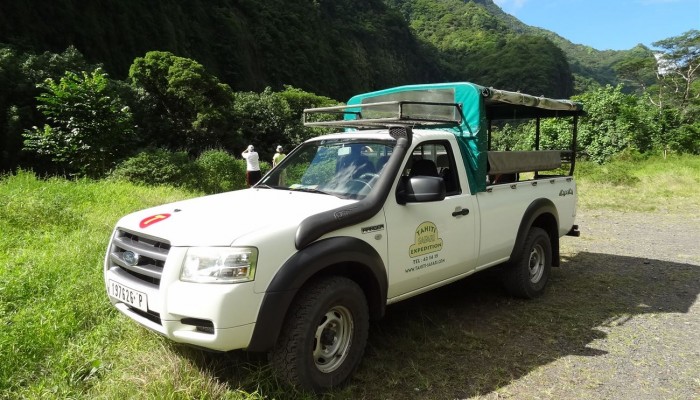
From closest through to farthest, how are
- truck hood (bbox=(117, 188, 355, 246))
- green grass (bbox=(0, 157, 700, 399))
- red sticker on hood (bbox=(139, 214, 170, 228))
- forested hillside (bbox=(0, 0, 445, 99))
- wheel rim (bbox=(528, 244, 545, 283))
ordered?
1. truck hood (bbox=(117, 188, 355, 246))
2. green grass (bbox=(0, 157, 700, 399))
3. red sticker on hood (bbox=(139, 214, 170, 228))
4. wheel rim (bbox=(528, 244, 545, 283))
5. forested hillside (bbox=(0, 0, 445, 99))

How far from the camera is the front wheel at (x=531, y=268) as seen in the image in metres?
4.95

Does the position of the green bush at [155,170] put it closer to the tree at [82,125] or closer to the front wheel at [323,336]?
the tree at [82,125]

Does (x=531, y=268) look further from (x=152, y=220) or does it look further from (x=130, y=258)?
(x=130, y=258)

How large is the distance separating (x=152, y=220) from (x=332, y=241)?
1.27 meters

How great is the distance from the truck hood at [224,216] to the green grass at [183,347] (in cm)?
91

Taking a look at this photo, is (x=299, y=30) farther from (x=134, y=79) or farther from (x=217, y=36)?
(x=134, y=79)

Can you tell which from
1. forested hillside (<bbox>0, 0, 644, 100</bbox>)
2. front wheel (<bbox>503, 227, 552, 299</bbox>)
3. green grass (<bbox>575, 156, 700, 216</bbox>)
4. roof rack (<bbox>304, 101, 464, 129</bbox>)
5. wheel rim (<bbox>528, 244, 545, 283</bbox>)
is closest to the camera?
roof rack (<bbox>304, 101, 464, 129</bbox>)

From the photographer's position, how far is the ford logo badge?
3.02 metres

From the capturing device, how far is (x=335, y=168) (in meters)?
3.87

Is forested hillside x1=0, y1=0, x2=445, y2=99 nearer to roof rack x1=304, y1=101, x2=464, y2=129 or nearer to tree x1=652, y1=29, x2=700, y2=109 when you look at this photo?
roof rack x1=304, y1=101, x2=464, y2=129

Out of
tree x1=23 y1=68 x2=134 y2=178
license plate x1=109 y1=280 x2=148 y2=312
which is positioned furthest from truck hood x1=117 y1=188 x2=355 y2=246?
tree x1=23 y1=68 x2=134 y2=178

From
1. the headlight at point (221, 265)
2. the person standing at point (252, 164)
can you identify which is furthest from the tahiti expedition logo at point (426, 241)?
the person standing at point (252, 164)

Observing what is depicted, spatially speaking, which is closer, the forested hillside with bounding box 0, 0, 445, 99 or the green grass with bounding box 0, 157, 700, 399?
the green grass with bounding box 0, 157, 700, 399

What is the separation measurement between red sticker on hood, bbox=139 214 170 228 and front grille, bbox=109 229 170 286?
0.09m
